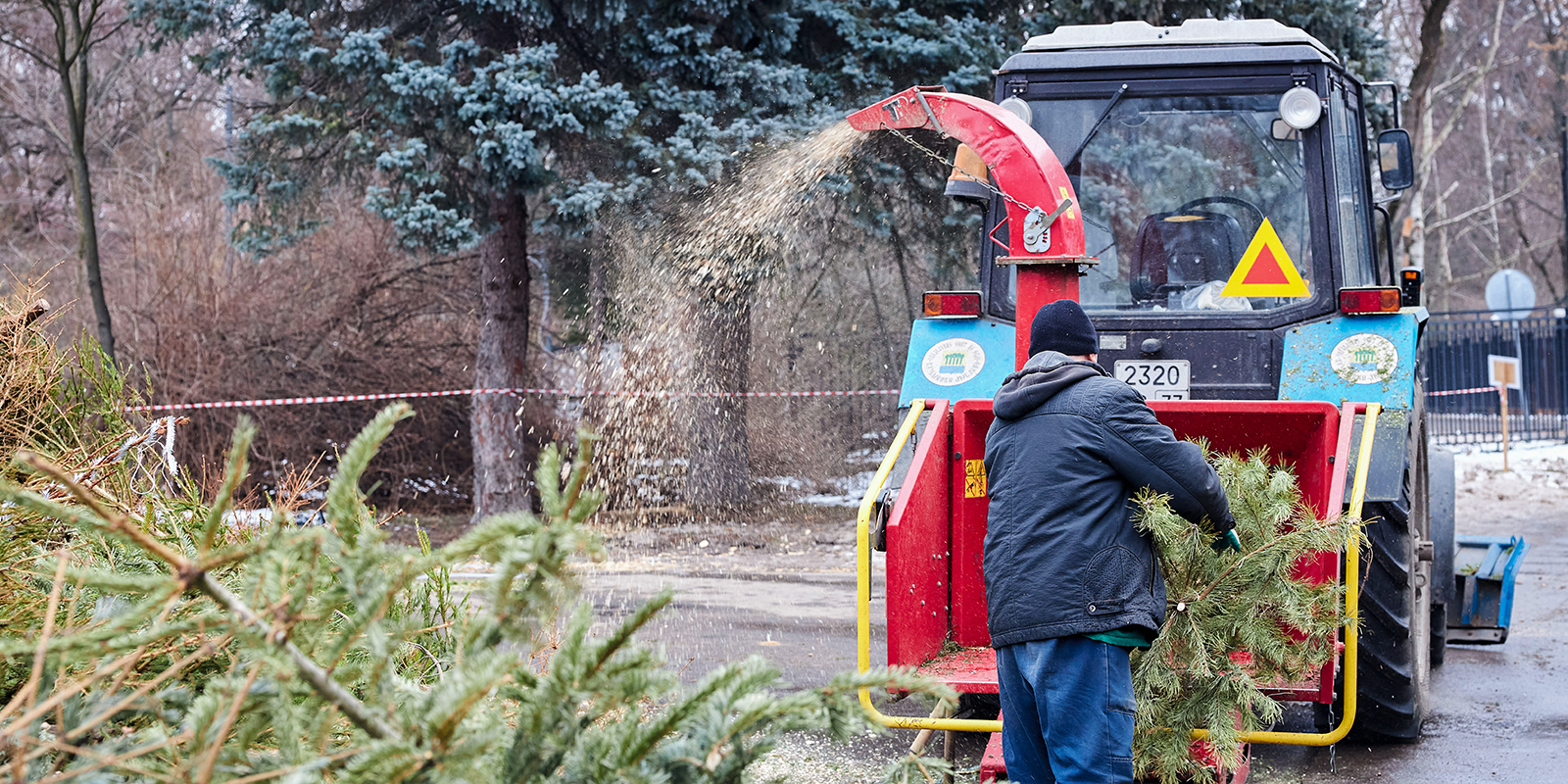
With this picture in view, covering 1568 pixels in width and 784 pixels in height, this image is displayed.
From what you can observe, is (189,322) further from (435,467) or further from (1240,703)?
(1240,703)

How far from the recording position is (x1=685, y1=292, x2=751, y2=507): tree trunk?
1245cm

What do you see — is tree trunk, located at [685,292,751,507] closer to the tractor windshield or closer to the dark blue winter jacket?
the tractor windshield

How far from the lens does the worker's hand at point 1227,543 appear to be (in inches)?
149

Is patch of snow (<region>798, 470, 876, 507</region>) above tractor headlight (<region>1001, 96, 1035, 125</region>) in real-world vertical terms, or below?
below

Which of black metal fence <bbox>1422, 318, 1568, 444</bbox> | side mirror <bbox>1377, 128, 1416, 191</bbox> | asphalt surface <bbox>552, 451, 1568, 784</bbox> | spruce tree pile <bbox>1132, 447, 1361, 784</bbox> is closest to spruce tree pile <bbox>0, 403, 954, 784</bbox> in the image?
asphalt surface <bbox>552, 451, 1568, 784</bbox>

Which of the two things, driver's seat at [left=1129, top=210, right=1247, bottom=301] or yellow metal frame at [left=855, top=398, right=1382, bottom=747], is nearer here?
yellow metal frame at [left=855, top=398, right=1382, bottom=747]

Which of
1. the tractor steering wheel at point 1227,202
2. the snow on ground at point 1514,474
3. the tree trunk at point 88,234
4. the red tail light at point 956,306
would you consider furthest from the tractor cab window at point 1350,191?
the tree trunk at point 88,234

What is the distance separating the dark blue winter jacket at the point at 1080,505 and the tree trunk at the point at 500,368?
8.74 metres

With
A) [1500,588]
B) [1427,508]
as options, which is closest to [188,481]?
[1427,508]

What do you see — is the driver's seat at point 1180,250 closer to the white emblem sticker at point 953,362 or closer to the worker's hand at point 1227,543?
the white emblem sticker at point 953,362

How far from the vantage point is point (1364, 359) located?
16.5ft

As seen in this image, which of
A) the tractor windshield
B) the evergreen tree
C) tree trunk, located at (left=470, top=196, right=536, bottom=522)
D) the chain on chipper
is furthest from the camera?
tree trunk, located at (left=470, top=196, right=536, bottom=522)

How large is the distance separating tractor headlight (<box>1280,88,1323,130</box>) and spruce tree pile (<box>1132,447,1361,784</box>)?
210 cm

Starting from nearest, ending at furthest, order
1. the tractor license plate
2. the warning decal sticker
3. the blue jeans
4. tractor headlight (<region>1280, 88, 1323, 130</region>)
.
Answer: the blue jeans, the warning decal sticker, tractor headlight (<region>1280, 88, 1323, 130</region>), the tractor license plate
